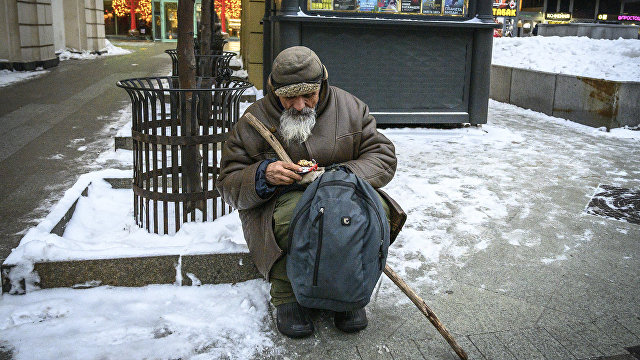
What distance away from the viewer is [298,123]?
9.95ft

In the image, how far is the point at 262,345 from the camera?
290 centimetres

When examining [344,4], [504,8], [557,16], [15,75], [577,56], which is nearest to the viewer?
[344,4]

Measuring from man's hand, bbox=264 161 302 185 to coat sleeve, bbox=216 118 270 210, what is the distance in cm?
11

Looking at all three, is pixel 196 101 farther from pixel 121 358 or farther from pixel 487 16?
pixel 487 16

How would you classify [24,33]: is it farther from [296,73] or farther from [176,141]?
[296,73]

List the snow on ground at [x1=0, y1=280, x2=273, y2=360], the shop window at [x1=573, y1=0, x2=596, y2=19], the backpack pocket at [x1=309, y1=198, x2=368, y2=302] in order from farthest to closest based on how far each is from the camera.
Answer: the shop window at [x1=573, y1=0, x2=596, y2=19] < the snow on ground at [x1=0, y1=280, x2=273, y2=360] < the backpack pocket at [x1=309, y1=198, x2=368, y2=302]

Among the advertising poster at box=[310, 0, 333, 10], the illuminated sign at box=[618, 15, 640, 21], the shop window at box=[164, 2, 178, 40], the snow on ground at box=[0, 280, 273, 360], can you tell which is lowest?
the snow on ground at box=[0, 280, 273, 360]

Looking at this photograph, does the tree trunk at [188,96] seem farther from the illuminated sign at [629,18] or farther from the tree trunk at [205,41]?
the illuminated sign at [629,18]

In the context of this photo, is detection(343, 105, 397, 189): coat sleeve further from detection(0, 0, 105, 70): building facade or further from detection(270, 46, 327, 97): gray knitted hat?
detection(0, 0, 105, 70): building facade

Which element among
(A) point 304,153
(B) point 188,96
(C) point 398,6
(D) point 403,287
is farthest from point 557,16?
(D) point 403,287

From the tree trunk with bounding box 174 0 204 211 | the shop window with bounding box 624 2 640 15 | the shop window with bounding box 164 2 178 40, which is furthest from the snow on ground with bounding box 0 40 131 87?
the shop window with bounding box 624 2 640 15

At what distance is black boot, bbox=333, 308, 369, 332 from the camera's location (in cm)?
301

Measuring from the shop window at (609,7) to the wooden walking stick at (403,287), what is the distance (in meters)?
Answer: 56.3

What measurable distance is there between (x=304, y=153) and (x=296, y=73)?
0.45 meters
